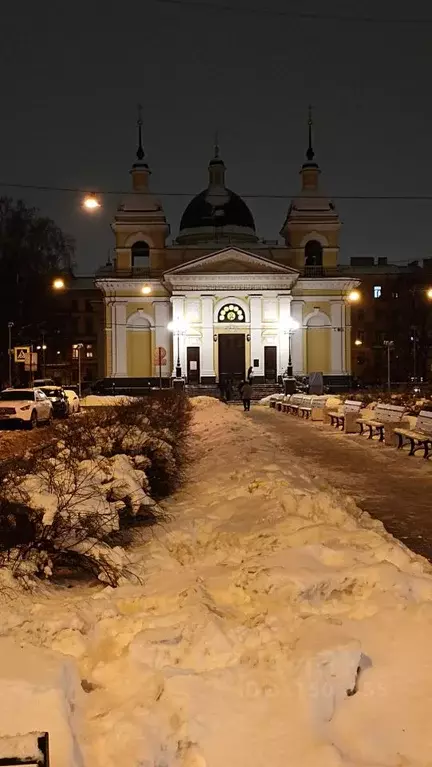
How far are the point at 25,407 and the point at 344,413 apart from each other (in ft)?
37.9

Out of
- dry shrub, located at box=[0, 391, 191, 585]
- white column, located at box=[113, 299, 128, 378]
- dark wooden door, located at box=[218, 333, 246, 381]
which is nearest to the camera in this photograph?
dry shrub, located at box=[0, 391, 191, 585]

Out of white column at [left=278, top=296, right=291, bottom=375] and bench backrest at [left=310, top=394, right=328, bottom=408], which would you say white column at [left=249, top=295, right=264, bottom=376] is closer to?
white column at [left=278, top=296, right=291, bottom=375]

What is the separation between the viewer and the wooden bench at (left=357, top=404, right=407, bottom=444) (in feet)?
67.5

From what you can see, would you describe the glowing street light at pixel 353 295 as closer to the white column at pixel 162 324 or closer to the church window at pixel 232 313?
the church window at pixel 232 313

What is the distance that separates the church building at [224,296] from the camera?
229ft

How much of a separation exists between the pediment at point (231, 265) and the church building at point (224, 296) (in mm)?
92

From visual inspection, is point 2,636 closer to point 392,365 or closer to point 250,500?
point 250,500

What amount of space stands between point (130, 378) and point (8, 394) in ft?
140

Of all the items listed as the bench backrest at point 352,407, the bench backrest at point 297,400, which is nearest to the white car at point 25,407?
the bench backrest at point 352,407

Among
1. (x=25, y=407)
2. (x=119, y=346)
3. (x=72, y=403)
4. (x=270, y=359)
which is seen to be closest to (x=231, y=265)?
(x=270, y=359)

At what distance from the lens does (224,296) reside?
70812 millimetres

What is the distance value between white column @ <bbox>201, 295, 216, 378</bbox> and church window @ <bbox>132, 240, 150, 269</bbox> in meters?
8.15

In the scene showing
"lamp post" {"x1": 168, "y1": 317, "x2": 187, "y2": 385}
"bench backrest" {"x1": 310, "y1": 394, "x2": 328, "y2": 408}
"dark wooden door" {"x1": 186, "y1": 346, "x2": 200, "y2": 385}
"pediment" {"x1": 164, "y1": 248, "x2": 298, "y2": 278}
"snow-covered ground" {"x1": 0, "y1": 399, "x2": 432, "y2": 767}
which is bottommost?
"snow-covered ground" {"x1": 0, "y1": 399, "x2": 432, "y2": 767}

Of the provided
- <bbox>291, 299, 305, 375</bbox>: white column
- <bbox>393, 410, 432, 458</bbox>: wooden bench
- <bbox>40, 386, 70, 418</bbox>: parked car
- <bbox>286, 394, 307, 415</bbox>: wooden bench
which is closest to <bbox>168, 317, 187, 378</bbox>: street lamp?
<bbox>291, 299, 305, 375</bbox>: white column
